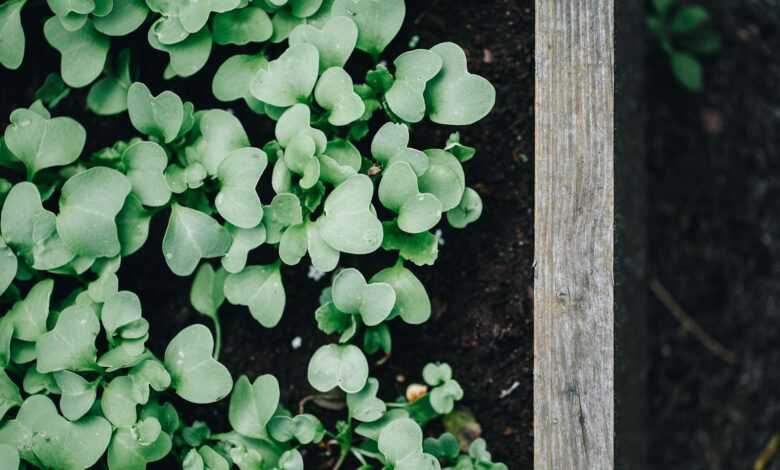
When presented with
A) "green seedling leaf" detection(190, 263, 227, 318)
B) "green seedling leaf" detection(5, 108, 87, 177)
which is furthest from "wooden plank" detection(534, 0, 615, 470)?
"green seedling leaf" detection(5, 108, 87, 177)

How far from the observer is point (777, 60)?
192 cm

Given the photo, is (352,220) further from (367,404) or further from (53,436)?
(53,436)

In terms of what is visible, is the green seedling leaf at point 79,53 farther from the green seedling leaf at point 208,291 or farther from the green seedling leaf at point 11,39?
the green seedling leaf at point 208,291

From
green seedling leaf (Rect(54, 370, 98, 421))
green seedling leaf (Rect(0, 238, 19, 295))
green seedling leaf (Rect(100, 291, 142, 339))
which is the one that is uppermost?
green seedling leaf (Rect(0, 238, 19, 295))

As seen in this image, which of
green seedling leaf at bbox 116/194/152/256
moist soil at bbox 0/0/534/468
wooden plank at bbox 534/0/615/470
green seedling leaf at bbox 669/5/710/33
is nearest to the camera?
wooden plank at bbox 534/0/615/470

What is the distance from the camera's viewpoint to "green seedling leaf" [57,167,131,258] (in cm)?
114

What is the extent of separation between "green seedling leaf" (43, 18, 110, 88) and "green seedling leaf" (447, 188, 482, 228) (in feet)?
2.07

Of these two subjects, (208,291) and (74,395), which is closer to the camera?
(74,395)

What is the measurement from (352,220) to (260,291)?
8.6 inches

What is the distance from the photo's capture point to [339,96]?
1.16m

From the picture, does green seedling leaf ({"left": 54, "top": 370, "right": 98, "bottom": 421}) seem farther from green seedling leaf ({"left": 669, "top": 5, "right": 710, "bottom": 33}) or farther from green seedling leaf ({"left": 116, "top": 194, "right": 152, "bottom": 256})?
green seedling leaf ({"left": 669, "top": 5, "right": 710, "bottom": 33})

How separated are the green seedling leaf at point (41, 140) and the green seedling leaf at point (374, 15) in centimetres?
47

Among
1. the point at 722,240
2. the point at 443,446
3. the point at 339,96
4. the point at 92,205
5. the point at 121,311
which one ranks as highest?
the point at 339,96

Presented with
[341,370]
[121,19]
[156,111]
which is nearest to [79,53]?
[121,19]
